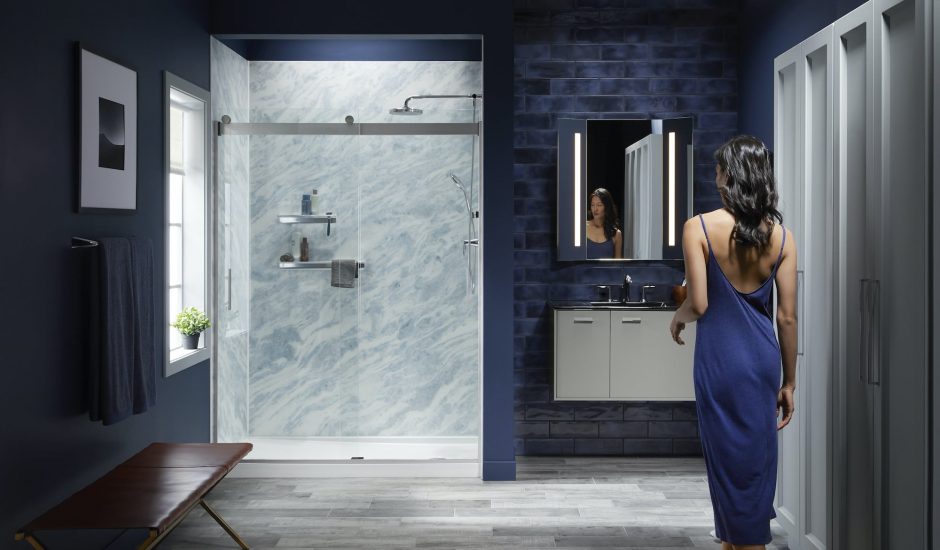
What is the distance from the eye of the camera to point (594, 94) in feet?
17.0

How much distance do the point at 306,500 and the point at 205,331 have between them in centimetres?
104

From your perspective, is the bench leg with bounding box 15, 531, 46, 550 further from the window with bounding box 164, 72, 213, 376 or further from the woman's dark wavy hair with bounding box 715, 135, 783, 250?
the woman's dark wavy hair with bounding box 715, 135, 783, 250

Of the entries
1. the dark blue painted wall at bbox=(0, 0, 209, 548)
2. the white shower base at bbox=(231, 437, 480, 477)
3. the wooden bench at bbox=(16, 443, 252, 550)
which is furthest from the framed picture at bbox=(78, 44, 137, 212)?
the white shower base at bbox=(231, 437, 480, 477)

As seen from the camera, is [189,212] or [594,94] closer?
[189,212]

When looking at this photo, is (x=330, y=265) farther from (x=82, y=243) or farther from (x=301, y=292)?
(x=82, y=243)

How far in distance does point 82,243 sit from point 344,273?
67.8 inches

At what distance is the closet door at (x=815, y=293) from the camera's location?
9.87 feet

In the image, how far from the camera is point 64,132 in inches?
118

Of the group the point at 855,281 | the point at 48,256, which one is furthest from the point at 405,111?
the point at 855,281

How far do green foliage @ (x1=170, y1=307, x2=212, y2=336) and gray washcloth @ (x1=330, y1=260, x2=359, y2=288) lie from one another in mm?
758

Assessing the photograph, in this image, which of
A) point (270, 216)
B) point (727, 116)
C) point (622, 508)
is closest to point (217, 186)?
point (270, 216)

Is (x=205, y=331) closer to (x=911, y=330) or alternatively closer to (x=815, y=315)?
(x=815, y=315)

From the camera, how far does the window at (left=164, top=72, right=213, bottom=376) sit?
14.1ft

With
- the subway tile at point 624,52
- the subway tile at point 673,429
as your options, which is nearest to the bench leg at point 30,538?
the subway tile at point 673,429
